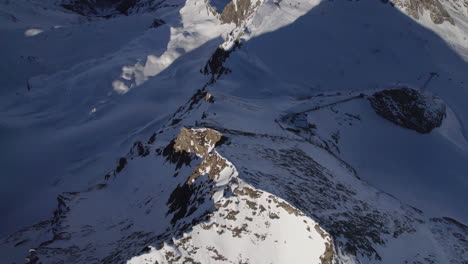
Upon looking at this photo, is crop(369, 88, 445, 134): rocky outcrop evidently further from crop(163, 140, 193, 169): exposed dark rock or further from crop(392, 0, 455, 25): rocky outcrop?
crop(163, 140, 193, 169): exposed dark rock

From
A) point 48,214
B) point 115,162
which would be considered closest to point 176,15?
point 115,162

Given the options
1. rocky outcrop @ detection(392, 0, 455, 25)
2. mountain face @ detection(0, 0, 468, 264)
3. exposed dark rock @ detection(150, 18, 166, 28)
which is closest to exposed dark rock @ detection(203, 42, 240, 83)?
mountain face @ detection(0, 0, 468, 264)

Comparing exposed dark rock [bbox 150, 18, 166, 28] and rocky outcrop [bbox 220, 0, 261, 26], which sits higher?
rocky outcrop [bbox 220, 0, 261, 26]

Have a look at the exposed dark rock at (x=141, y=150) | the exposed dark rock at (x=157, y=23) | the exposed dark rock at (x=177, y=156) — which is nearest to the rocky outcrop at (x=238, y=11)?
the exposed dark rock at (x=157, y=23)

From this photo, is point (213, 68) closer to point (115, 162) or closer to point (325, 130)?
point (115, 162)

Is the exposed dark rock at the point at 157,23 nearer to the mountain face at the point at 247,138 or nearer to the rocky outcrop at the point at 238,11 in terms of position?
the mountain face at the point at 247,138

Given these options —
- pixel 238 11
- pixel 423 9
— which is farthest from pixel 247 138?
pixel 238 11
